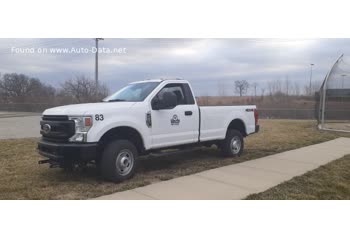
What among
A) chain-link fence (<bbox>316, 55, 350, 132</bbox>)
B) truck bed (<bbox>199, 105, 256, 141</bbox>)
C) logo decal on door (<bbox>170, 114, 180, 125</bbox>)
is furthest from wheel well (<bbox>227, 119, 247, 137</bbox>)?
chain-link fence (<bbox>316, 55, 350, 132</bbox>)

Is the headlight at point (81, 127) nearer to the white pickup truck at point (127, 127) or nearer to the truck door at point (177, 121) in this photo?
the white pickup truck at point (127, 127)

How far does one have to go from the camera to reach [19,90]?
1695cm

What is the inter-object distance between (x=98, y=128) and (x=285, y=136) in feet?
Answer: 30.4

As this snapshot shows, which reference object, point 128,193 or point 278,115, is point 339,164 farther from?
point 278,115

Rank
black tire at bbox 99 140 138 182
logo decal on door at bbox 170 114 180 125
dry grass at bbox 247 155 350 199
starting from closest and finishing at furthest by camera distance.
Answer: dry grass at bbox 247 155 350 199 < black tire at bbox 99 140 138 182 < logo decal on door at bbox 170 114 180 125

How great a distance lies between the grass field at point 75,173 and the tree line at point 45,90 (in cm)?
249

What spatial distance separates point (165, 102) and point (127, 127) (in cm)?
92

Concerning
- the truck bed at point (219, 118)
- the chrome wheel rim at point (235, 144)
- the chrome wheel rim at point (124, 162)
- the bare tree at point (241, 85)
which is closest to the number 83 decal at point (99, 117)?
the chrome wheel rim at point (124, 162)

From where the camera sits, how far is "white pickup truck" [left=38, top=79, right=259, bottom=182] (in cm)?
554

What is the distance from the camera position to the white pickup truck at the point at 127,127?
554cm

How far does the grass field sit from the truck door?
0.65 meters

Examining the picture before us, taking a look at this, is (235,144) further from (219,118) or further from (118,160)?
(118,160)

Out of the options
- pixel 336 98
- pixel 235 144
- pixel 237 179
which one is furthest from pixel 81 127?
pixel 336 98

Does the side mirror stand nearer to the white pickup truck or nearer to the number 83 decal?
the white pickup truck
